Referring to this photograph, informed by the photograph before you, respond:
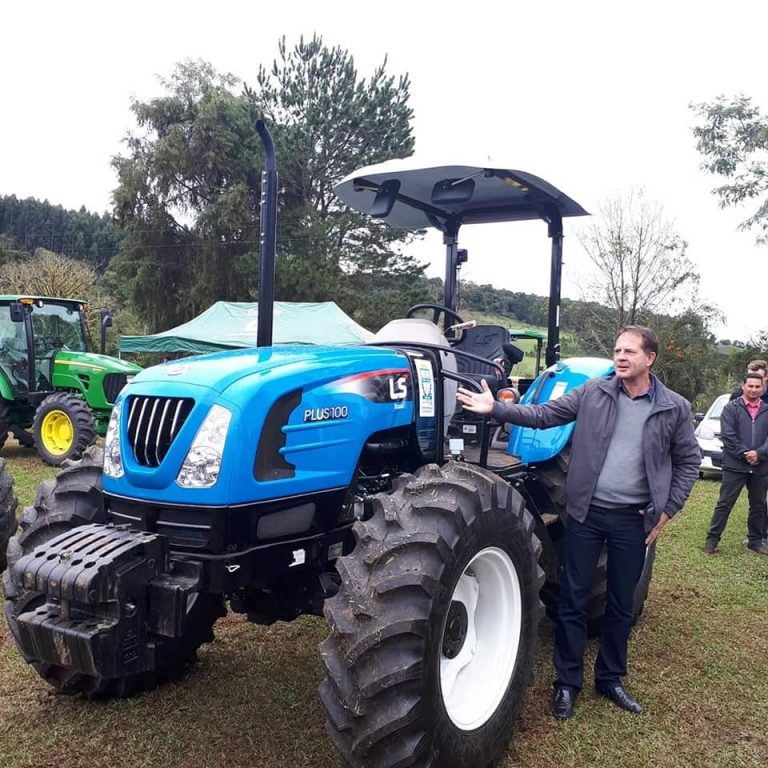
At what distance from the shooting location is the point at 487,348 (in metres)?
4.85

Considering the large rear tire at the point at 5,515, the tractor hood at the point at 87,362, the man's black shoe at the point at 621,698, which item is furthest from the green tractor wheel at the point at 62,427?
the man's black shoe at the point at 621,698

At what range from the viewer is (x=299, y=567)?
304 centimetres

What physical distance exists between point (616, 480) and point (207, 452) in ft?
6.31

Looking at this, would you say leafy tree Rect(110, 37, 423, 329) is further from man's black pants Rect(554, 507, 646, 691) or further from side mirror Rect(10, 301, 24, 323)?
man's black pants Rect(554, 507, 646, 691)

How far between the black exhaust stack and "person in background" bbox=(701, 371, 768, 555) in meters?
5.05

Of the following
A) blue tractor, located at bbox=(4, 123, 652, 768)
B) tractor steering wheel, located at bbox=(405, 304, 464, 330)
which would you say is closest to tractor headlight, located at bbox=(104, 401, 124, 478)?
blue tractor, located at bbox=(4, 123, 652, 768)

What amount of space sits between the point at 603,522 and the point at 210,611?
6.45ft

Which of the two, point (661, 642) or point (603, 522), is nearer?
point (603, 522)

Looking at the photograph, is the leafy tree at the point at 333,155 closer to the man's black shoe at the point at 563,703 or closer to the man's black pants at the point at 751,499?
the man's black pants at the point at 751,499

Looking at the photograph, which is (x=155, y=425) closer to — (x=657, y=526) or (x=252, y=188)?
(x=657, y=526)

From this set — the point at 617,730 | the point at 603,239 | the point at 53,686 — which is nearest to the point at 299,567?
the point at 53,686

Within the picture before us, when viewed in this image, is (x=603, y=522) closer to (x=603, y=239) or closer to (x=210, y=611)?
(x=210, y=611)

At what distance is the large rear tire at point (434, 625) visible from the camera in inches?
97.4

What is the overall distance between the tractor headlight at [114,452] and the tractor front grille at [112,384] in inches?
333
